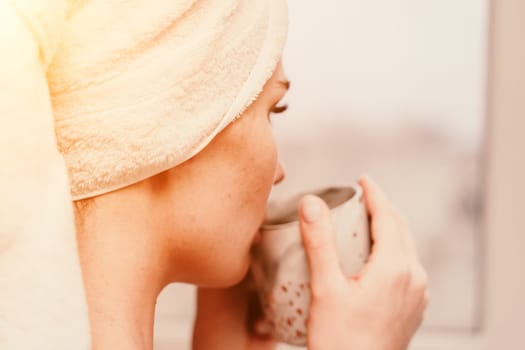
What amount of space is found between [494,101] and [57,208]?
2.46 ft

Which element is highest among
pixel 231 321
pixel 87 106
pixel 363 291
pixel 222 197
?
pixel 87 106

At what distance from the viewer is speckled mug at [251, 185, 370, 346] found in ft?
2.27

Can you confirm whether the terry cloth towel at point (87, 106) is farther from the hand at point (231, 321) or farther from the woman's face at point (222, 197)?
the hand at point (231, 321)

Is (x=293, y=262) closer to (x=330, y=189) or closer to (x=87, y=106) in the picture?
(x=330, y=189)

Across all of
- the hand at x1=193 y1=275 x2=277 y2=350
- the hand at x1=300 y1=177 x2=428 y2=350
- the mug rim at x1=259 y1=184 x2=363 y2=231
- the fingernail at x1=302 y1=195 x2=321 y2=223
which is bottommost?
the hand at x1=193 y1=275 x2=277 y2=350

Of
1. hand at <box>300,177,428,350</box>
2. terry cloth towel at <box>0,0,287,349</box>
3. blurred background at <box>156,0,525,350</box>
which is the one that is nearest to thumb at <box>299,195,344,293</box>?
hand at <box>300,177,428,350</box>

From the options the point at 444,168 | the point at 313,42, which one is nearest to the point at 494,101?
the point at 444,168

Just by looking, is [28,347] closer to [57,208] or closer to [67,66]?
[57,208]

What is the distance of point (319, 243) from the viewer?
2.19 ft

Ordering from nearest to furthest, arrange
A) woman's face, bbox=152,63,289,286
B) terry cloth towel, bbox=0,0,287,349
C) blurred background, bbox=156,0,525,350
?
terry cloth towel, bbox=0,0,287,349, woman's face, bbox=152,63,289,286, blurred background, bbox=156,0,525,350

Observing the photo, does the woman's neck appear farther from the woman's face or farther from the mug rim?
the mug rim

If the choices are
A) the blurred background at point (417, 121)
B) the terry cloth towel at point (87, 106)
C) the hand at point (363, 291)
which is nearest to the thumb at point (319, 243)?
the hand at point (363, 291)

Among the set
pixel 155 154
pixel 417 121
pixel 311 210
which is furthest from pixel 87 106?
pixel 417 121

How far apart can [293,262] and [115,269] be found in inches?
8.0
